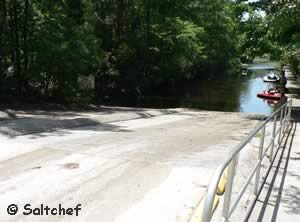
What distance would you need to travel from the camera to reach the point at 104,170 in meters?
7.07

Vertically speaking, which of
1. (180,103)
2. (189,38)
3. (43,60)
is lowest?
(180,103)

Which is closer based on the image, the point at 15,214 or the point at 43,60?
the point at 15,214

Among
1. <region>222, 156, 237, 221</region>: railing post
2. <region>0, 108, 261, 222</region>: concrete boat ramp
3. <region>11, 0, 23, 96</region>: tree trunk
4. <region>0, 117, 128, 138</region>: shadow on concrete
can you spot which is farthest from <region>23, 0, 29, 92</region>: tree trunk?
<region>222, 156, 237, 221</region>: railing post

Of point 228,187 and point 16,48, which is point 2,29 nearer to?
point 16,48

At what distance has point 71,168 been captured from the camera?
7098mm

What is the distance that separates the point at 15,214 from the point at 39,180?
1367 millimetres

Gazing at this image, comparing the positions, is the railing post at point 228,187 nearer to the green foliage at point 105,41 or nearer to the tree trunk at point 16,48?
the green foliage at point 105,41

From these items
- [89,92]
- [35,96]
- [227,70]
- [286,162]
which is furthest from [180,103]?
[227,70]

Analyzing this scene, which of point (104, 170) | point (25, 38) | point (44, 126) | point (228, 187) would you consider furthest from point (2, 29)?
point (228, 187)

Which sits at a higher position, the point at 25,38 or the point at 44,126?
the point at 25,38

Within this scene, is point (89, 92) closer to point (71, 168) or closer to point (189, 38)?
point (189, 38)

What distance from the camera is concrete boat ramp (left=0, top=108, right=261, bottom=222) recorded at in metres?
5.32

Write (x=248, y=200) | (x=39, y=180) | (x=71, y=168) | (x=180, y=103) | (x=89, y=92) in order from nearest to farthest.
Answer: (x=248, y=200) < (x=39, y=180) < (x=71, y=168) < (x=89, y=92) < (x=180, y=103)

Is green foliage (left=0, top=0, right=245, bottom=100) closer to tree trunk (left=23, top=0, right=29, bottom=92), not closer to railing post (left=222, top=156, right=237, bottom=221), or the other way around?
tree trunk (left=23, top=0, right=29, bottom=92)
